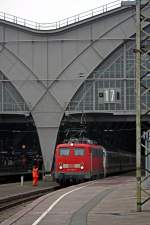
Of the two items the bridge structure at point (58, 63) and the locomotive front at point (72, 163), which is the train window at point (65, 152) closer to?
the locomotive front at point (72, 163)

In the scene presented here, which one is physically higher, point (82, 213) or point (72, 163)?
point (72, 163)

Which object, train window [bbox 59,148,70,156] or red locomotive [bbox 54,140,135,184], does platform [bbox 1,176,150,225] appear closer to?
red locomotive [bbox 54,140,135,184]

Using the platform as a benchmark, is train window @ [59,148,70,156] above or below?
above

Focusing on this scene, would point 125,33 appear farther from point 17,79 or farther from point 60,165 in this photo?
point 60,165

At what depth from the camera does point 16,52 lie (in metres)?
70.9

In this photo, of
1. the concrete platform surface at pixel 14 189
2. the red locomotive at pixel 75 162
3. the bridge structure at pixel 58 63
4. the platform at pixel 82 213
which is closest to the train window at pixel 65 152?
the red locomotive at pixel 75 162

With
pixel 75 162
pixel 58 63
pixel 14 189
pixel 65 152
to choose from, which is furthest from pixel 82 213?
pixel 58 63

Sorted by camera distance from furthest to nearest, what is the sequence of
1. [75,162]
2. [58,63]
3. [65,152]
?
[58,63] → [65,152] → [75,162]

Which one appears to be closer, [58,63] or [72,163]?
[72,163]

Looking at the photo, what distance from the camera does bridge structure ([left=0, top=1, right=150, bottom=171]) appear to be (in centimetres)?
6906

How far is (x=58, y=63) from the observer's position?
70.2 meters

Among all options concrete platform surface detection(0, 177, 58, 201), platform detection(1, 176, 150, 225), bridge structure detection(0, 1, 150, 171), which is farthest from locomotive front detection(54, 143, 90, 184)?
bridge structure detection(0, 1, 150, 171)

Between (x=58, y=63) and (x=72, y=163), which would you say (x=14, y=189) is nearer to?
(x=72, y=163)

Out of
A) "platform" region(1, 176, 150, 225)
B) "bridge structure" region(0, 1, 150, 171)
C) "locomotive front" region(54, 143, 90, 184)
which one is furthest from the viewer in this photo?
"bridge structure" region(0, 1, 150, 171)
